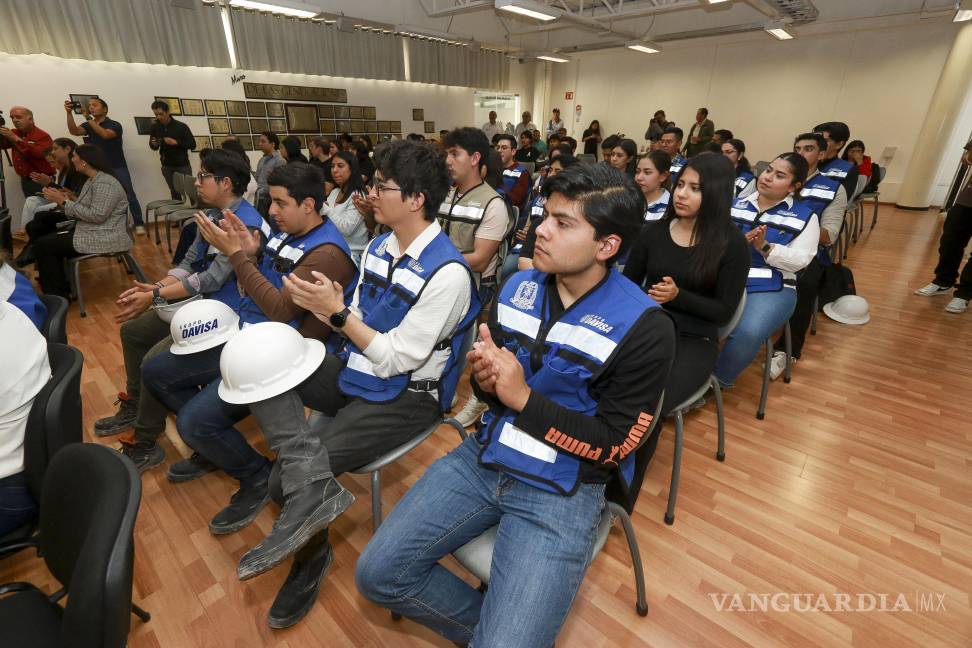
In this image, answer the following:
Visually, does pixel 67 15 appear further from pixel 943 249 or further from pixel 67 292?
pixel 943 249

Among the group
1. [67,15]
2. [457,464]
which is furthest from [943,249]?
[67,15]

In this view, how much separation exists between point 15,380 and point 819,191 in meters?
4.11

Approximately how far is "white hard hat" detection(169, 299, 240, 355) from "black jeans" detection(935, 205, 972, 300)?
5.83 m

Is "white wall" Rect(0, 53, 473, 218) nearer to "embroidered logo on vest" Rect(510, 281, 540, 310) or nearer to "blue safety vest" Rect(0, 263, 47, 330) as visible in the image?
"blue safety vest" Rect(0, 263, 47, 330)

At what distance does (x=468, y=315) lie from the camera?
→ 1.62 meters

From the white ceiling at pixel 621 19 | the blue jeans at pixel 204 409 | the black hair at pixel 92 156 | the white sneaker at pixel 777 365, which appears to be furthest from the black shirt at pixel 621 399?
the white ceiling at pixel 621 19

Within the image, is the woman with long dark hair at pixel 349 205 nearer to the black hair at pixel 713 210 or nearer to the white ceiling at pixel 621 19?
the black hair at pixel 713 210

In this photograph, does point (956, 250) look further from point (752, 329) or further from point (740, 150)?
point (752, 329)

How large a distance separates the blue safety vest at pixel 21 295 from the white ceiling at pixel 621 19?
7365mm

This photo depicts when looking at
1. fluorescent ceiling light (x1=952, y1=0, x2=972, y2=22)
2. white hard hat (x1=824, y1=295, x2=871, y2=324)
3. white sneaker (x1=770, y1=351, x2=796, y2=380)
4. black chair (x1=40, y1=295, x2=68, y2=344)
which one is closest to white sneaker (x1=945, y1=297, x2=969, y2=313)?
white hard hat (x1=824, y1=295, x2=871, y2=324)

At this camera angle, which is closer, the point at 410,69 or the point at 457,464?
the point at 457,464

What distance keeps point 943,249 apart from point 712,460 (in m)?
4.15

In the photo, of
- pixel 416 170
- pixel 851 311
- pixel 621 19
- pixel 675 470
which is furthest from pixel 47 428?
pixel 621 19

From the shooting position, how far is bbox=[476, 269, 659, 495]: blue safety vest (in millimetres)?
1180
